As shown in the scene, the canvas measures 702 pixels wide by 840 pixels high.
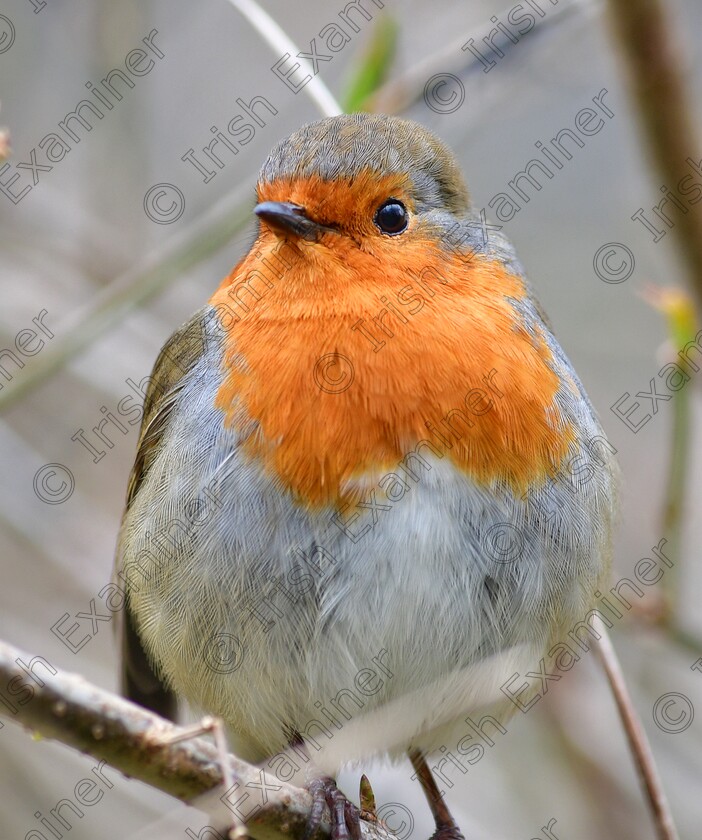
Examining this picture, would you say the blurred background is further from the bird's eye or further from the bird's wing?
the bird's eye

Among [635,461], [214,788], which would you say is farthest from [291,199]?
[635,461]

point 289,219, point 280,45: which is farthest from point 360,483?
point 280,45

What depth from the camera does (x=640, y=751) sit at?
3580 mm

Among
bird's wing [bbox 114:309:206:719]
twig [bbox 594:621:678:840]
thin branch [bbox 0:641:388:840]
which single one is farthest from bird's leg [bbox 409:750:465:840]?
thin branch [bbox 0:641:388:840]

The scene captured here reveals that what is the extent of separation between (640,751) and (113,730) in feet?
6.77

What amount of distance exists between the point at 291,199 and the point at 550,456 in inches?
46.7

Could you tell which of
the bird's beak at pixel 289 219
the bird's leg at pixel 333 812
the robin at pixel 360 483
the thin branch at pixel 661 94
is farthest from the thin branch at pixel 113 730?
the thin branch at pixel 661 94

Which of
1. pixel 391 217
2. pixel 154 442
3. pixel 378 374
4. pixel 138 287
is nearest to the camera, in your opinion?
pixel 378 374

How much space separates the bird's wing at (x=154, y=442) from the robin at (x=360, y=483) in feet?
0.31

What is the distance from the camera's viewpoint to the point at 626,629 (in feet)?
15.5

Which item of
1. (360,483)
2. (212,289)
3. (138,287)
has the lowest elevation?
(360,483)

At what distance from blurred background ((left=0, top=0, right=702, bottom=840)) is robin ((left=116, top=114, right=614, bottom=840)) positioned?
2.14 ft

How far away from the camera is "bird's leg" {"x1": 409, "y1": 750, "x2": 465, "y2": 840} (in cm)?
409

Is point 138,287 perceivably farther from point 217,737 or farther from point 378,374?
point 217,737
